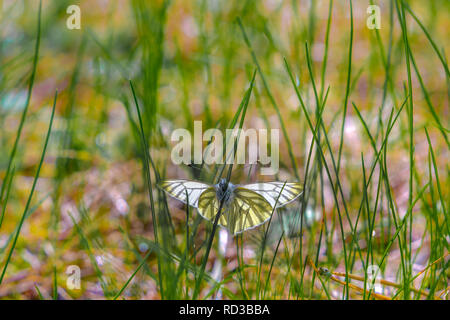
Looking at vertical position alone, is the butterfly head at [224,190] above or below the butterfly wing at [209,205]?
above

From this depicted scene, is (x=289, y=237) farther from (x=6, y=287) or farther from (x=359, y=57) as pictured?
(x=359, y=57)

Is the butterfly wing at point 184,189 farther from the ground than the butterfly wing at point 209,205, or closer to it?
farther from the ground

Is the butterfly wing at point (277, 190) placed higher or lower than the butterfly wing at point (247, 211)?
higher

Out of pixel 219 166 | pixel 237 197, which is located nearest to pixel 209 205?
pixel 237 197

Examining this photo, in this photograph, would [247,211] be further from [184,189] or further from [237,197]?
[184,189]
